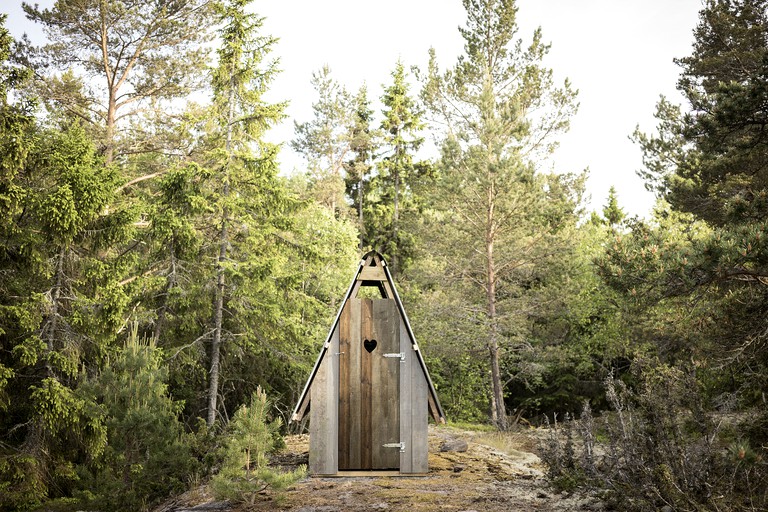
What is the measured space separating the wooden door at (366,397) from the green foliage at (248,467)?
166 centimetres

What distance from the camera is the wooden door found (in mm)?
9336

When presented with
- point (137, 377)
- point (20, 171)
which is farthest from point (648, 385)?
point (20, 171)

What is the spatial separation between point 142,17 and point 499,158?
11022 mm

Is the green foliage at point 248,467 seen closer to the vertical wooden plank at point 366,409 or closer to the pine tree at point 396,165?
the vertical wooden plank at point 366,409

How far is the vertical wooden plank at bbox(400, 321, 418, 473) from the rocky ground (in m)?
0.26

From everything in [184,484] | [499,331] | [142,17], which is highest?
[142,17]

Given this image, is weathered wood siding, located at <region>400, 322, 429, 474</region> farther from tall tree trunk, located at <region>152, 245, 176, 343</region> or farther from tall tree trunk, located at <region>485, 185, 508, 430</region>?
tall tree trunk, located at <region>485, 185, 508, 430</region>

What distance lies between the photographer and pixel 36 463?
11703mm

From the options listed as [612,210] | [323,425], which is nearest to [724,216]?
[323,425]

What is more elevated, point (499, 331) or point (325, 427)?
point (499, 331)

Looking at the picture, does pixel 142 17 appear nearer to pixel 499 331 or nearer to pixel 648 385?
pixel 499 331

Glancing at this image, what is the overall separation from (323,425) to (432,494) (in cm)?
197

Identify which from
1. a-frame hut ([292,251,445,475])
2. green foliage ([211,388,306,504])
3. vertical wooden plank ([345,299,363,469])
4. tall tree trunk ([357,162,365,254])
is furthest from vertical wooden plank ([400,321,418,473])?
tall tree trunk ([357,162,365,254])

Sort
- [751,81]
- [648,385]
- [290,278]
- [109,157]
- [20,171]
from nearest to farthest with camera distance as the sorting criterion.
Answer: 1. [648,385]
2. [751,81]
3. [20,171]
4. [290,278]
5. [109,157]
